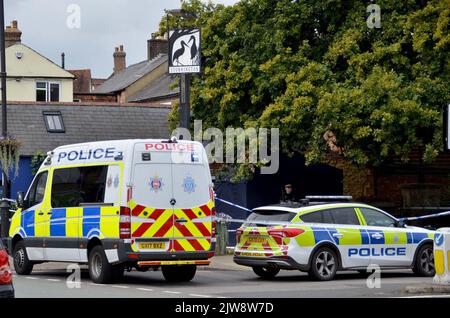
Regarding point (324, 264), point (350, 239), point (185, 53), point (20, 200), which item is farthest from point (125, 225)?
point (185, 53)

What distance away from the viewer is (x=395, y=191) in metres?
30.8

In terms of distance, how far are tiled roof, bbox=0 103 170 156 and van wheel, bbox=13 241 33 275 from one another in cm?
2091

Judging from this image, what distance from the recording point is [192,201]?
1991 cm

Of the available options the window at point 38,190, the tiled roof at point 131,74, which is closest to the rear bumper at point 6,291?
the window at point 38,190

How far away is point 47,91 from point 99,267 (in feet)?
163

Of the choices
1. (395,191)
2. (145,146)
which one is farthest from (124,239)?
(395,191)

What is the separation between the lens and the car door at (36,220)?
21.3 m

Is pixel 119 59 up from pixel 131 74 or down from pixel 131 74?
up

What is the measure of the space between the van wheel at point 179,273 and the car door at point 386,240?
3612 millimetres

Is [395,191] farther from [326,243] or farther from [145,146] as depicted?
[145,146]

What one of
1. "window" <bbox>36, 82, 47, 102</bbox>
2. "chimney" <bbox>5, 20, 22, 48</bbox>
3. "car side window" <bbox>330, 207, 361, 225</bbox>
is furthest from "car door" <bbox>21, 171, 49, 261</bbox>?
"chimney" <bbox>5, 20, 22, 48</bbox>

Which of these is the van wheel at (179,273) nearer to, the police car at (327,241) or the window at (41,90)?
the police car at (327,241)

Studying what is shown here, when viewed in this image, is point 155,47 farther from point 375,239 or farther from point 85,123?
point 375,239
